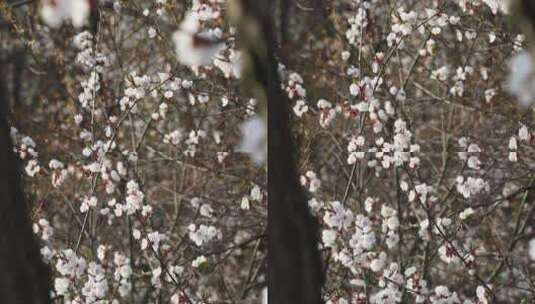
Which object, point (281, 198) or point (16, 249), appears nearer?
point (281, 198)

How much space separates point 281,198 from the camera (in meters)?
1.58

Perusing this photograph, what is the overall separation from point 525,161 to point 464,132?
599mm

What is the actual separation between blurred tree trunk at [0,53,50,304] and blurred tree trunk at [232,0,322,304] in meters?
0.51

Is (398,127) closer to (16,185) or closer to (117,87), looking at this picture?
(117,87)

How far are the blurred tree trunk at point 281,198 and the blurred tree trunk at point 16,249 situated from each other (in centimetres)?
51

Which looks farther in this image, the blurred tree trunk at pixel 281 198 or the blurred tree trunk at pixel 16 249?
the blurred tree trunk at pixel 16 249

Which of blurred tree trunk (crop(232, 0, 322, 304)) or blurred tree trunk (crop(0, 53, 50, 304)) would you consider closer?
blurred tree trunk (crop(232, 0, 322, 304))

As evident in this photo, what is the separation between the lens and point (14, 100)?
14.4m

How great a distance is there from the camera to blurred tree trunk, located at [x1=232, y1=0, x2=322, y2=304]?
1511mm

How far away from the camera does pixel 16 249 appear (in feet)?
6.06

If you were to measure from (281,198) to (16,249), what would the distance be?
1.94ft

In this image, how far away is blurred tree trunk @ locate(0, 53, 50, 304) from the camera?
1.82 metres

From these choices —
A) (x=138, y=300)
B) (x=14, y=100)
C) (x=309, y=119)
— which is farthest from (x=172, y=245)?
(x=14, y=100)

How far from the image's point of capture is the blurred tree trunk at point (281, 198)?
4.96ft
